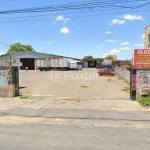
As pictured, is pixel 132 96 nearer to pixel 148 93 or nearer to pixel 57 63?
pixel 148 93

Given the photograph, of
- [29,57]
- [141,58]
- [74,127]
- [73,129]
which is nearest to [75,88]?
[141,58]

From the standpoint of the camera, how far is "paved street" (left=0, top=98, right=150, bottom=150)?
4.49 meters

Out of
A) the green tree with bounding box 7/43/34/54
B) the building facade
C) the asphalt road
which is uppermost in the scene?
the green tree with bounding box 7/43/34/54

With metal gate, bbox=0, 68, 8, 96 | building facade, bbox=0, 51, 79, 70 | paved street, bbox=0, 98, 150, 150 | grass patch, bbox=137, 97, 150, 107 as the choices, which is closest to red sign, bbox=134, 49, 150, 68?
grass patch, bbox=137, 97, 150, 107

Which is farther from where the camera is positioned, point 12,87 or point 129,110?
point 12,87

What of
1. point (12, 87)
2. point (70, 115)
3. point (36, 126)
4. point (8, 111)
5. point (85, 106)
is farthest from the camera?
point (12, 87)

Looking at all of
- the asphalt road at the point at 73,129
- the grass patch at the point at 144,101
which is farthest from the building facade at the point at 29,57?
the asphalt road at the point at 73,129

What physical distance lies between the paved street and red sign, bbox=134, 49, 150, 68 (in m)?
2.52

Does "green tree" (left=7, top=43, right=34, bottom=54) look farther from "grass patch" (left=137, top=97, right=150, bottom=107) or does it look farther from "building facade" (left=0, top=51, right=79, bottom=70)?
"grass patch" (left=137, top=97, right=150, bottom=107)

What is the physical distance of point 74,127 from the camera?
19.2ft

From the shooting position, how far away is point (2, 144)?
4461mm

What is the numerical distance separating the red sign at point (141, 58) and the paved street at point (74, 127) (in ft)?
8.28

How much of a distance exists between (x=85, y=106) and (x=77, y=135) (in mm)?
3861

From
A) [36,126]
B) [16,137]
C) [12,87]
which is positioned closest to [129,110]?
[36,126]
